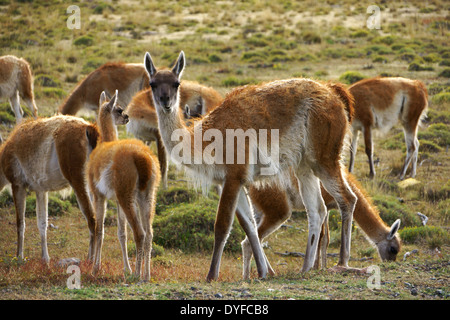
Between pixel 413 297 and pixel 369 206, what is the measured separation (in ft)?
8.68

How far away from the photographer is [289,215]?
744 centimetres

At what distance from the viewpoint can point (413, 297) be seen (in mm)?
5375

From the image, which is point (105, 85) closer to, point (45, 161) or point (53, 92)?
point (53, 92)

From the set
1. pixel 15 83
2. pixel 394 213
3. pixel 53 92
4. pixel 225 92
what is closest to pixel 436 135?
pixel 394 213

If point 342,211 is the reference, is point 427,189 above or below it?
below

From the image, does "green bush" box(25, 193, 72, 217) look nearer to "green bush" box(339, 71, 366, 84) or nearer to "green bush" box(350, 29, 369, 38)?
"green bush" box(339, 71, 366, 84)

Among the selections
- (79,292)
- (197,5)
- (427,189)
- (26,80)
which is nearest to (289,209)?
(79,292)

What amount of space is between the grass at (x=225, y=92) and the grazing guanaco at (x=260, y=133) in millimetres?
705

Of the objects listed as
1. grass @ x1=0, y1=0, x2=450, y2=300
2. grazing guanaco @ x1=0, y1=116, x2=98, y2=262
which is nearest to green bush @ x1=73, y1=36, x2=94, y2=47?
grass @ x1=0, y1=0, x2=450, y2=300

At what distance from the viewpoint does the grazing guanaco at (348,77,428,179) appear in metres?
13.1

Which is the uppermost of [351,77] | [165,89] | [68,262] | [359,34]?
[359,34]

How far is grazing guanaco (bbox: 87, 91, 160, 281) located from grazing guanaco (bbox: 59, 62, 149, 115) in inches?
244

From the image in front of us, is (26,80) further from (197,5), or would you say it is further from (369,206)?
(197,5)

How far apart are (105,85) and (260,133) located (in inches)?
301
